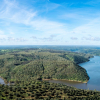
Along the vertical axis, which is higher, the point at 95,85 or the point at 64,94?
the point at 64,94

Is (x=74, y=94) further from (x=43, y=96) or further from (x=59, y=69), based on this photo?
(x=59, y=69)

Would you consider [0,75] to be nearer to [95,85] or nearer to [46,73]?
[46,73]

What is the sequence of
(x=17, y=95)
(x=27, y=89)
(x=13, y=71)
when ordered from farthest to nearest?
(x=13, y=71) < (x=27, y=89) < (x=17, y=95)

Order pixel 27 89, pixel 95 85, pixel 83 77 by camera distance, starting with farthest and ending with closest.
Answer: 1. pixel 83 77
2. pixel 95 85
3. pixel 27 89

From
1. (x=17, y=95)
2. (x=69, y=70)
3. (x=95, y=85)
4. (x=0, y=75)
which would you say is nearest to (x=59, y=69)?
(x=69, y=70)

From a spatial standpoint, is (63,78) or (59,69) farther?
(59,69)

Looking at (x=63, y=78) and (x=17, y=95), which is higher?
(x=17, y=95)

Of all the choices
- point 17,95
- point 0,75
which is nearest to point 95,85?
point 17,95

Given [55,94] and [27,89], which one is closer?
[55,94]

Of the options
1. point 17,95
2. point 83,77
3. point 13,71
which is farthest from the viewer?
point 13,71
